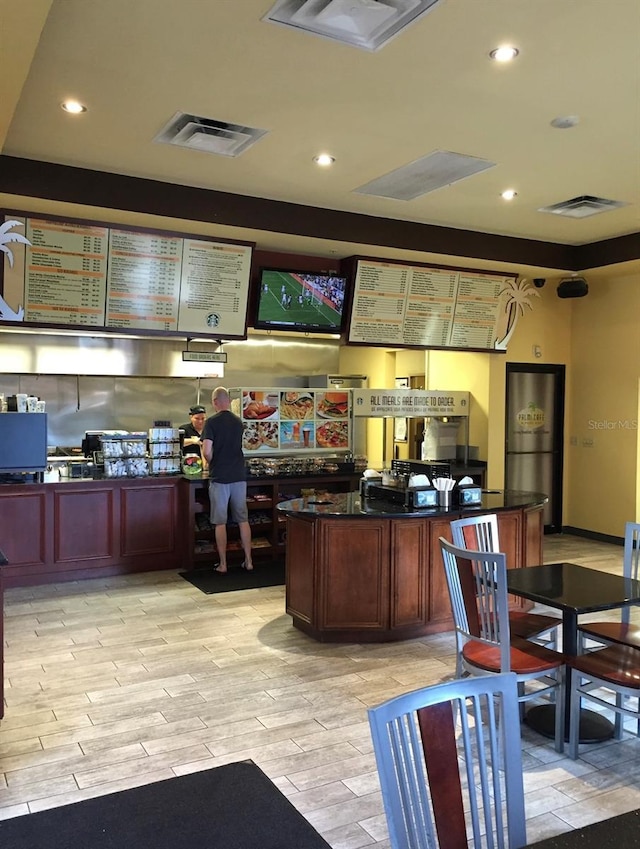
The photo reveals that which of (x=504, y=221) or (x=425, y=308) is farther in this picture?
(x=425, y=308)

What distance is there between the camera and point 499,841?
1507 mm

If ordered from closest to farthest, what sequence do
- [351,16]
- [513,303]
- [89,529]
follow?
[351,16], [89,529], [513,303]

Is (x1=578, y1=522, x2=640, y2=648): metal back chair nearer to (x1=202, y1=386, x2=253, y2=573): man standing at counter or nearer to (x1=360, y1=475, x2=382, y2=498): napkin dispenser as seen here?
(x1=360, y1=475, x2=382, y2=498): napkin dispenser

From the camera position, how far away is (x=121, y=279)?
18.3 feet

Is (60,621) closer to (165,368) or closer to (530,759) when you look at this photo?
(530,759)

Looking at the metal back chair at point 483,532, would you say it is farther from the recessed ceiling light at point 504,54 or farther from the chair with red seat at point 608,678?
the recessed ceiling light at point 504,54

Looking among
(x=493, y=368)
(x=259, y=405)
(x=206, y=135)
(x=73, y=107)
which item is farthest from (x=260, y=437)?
(x=73, y=107)

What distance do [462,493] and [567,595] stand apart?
1.78m

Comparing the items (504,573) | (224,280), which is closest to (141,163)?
(224,280)

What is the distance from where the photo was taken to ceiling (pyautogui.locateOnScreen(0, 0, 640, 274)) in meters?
2.99

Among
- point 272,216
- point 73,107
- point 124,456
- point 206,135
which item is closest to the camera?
point 73,107

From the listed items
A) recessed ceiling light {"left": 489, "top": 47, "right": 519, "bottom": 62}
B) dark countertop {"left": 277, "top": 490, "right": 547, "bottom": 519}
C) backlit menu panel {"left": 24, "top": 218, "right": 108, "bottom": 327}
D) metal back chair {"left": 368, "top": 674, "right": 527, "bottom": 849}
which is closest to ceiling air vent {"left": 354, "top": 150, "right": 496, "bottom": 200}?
recessed ceiling light {"left": 489, "top": 47, "right": 519, "bottom": 62}

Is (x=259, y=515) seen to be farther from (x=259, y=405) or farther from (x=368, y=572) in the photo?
(x=368, y=572)

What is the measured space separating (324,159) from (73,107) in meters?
1.64
